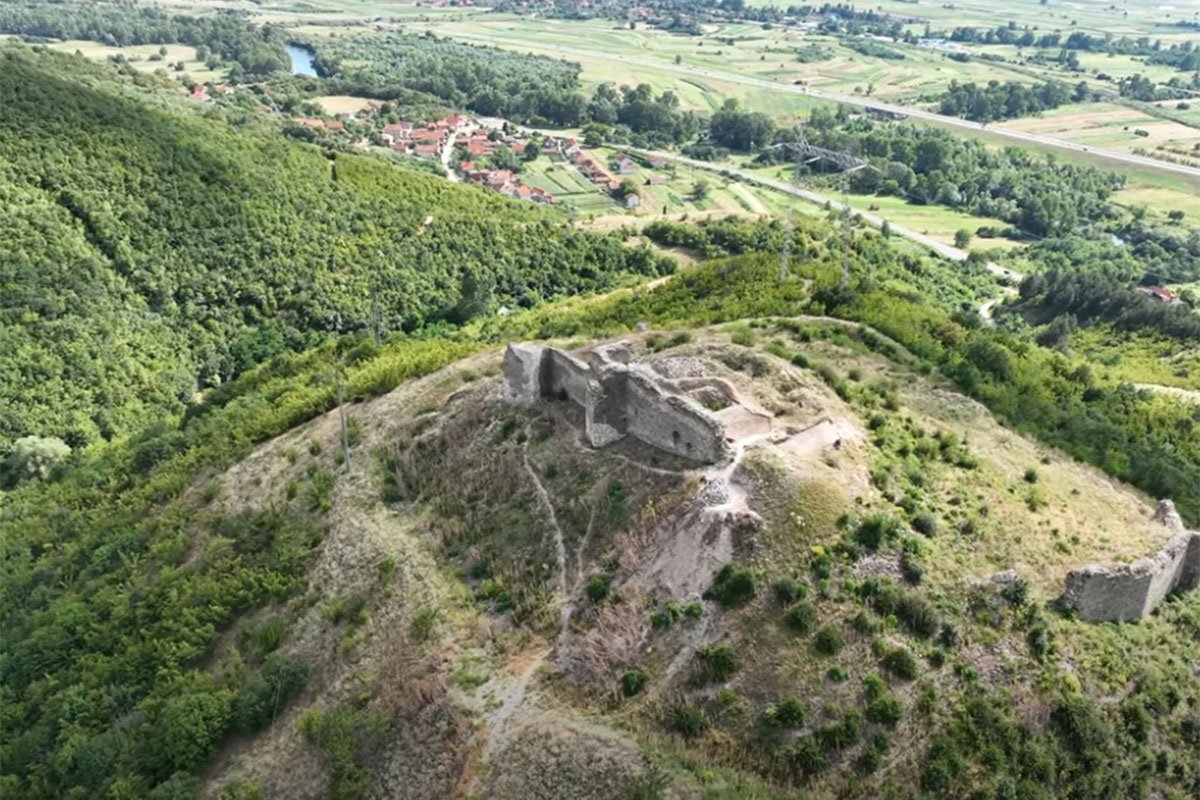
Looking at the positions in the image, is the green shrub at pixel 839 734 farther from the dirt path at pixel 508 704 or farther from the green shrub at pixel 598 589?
the dirt path at pixel 508 704

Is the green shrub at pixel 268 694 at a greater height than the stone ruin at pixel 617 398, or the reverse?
the stone ruin at pixel 617 398

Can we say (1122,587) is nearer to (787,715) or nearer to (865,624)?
(865,624)

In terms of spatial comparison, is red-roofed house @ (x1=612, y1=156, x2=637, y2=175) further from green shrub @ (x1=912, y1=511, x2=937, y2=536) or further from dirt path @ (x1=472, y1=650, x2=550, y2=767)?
dirt path @ (x1=472, y1=650, x2=550, y2=767)

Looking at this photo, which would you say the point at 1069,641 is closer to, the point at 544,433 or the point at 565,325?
the point at 544,433

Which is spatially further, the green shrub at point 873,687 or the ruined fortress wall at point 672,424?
the ruined fortress wall at point 672,424

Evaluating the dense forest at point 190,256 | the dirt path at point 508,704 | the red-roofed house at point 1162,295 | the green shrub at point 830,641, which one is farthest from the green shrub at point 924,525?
the red-roofed house at point 1162,295

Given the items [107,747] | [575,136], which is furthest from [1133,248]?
[107,747]

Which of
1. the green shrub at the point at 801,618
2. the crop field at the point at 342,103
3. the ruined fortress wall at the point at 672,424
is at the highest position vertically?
the ruined fortress wall at the point at 672,424

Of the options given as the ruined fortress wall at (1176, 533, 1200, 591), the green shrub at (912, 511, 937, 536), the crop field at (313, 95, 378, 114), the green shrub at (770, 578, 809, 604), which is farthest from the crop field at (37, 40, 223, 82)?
the ruined fortress wall at (1176, 533, 1200, 591)
